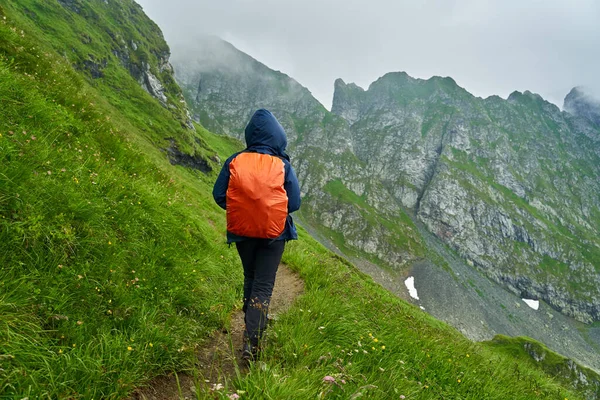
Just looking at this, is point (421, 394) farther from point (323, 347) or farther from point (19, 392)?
point (19, 392)

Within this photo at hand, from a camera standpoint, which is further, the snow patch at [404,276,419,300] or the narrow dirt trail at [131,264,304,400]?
the snow patch at [404,276,419,300]

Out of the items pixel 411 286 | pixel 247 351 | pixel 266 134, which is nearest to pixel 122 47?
pixel 266 134

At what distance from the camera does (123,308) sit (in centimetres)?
367

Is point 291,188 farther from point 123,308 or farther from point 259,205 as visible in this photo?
point 123,308

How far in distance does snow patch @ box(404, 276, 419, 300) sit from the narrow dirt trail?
456ft

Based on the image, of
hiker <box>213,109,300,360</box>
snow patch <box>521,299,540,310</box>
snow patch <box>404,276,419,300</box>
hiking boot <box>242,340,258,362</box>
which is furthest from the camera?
snow patch <box>521,299,540,310</box>

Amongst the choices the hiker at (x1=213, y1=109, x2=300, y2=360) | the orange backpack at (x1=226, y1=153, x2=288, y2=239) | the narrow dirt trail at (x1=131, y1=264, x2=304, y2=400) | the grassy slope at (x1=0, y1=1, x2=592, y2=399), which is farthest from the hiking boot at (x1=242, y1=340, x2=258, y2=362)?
the orange backpack at (x1=226, y1=153, x2=288, y2=239)

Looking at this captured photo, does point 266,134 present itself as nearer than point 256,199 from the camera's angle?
No

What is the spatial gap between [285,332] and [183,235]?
3.58 m

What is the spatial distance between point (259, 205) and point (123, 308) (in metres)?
2.05

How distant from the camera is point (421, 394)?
3982 millimetres

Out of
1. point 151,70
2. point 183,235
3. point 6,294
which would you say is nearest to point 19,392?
point 6,294

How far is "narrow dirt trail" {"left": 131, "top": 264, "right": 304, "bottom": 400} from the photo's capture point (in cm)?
299

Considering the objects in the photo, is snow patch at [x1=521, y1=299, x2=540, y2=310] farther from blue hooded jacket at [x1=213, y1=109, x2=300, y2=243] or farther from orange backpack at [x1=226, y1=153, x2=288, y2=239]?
orange backpack at [x1=226, y1=153, x2=288, y2=239]
